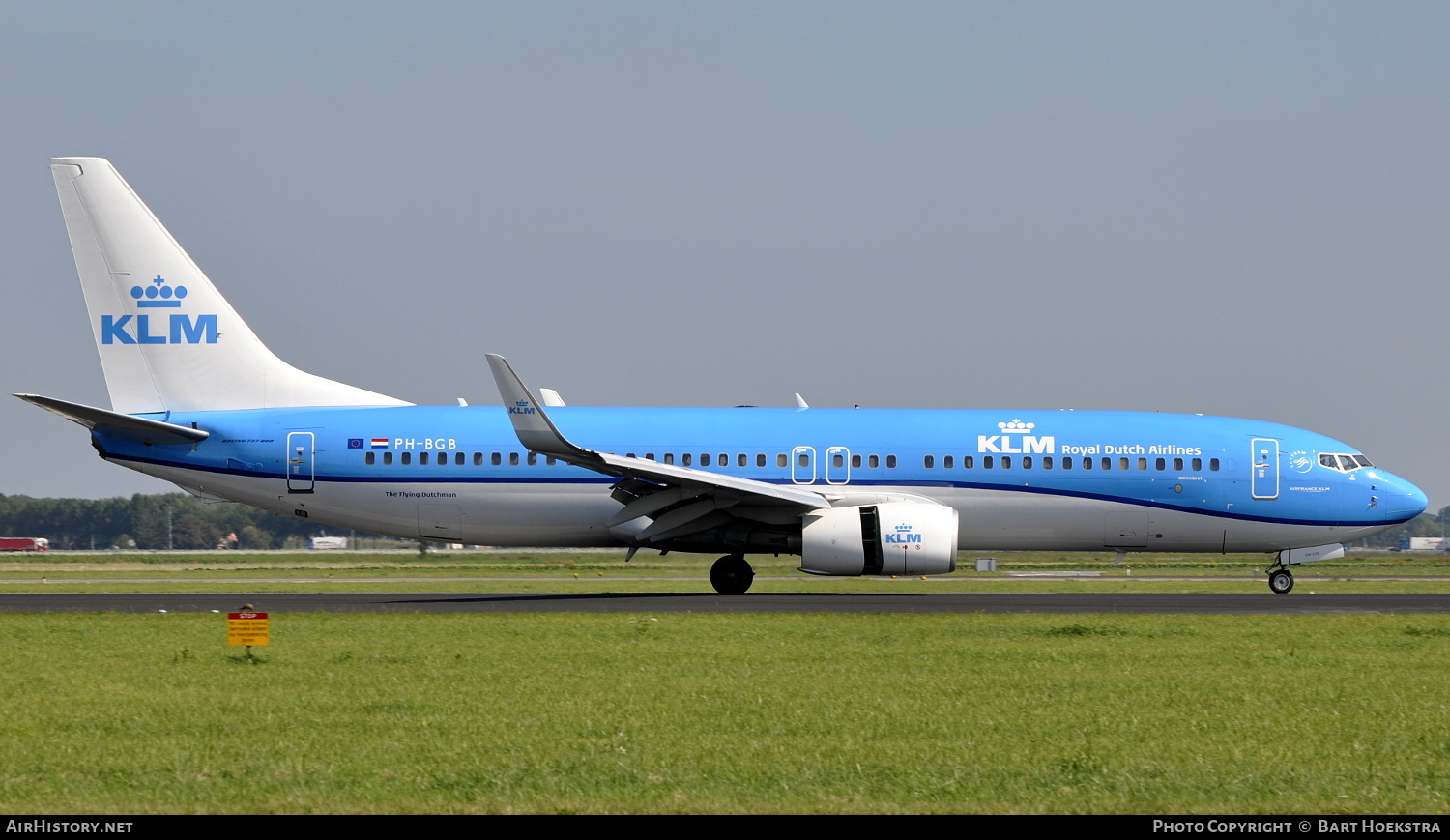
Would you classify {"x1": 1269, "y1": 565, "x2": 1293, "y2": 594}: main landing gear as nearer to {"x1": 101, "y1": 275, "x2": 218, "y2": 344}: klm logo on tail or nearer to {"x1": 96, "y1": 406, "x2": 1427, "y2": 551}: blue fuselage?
{"x1": 96, "y1": 406, "x2": 1427, "y2": 551}: blue fuselage

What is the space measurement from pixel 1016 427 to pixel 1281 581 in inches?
267

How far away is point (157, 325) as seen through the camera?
3203cm

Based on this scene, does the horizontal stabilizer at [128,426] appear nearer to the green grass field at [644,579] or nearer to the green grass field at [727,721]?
the green grass field at [644,579]

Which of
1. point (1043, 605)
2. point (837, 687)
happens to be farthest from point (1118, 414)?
point (837, 687)

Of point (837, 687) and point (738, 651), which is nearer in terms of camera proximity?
point (837, 687)

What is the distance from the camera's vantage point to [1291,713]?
12.9 m

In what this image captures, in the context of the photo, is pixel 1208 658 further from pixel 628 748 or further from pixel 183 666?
pixel 183 666

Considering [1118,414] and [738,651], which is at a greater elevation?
[1118,414]

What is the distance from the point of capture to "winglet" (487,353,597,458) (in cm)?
2691

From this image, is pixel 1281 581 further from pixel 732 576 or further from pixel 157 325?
pixel 157 325

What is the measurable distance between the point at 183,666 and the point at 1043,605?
1627 cm

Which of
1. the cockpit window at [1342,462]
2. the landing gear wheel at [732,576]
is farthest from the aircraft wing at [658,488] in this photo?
the cockpit window at [1342,462]

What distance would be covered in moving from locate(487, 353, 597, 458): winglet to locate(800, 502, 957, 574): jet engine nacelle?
16.0 ft

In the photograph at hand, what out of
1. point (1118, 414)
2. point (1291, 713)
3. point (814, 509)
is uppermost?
point (1118, 414)
